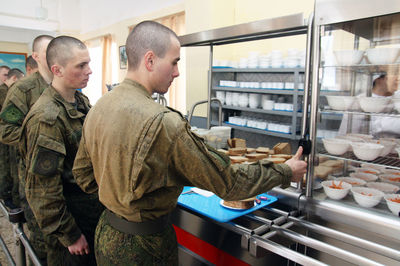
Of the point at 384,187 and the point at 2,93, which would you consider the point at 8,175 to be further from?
the point at 384,187

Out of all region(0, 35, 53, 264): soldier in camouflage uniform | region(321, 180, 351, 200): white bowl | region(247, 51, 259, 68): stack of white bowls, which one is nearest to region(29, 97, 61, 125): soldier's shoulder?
region(0, 35, 53, 264): soldier in camouflage uniform

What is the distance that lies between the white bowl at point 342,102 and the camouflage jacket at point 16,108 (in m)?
2.20

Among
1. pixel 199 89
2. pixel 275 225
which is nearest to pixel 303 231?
pixel 275 225

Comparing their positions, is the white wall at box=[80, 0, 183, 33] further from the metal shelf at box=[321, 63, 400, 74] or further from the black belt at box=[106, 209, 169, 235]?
the black belt at box=[106, 209, 169, 235]

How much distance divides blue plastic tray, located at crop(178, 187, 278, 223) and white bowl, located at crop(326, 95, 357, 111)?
24.0 inches

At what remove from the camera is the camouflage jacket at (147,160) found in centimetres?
104

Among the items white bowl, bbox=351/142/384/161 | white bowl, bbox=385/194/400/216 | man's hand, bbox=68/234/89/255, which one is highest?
white bowl, bbox=351/142/384/161

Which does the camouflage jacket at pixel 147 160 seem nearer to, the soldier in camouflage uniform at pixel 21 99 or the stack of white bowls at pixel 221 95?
the soldier in camouflage uniform at pixel 21 99

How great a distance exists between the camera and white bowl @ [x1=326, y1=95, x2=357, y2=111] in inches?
61.6

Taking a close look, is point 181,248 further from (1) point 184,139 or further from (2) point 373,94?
(2) point 373,94

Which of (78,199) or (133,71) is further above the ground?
(133,71)

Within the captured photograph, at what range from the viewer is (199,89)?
5277mm

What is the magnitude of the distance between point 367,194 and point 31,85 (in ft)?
8.31

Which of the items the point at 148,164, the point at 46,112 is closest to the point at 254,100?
the point at 46,112
